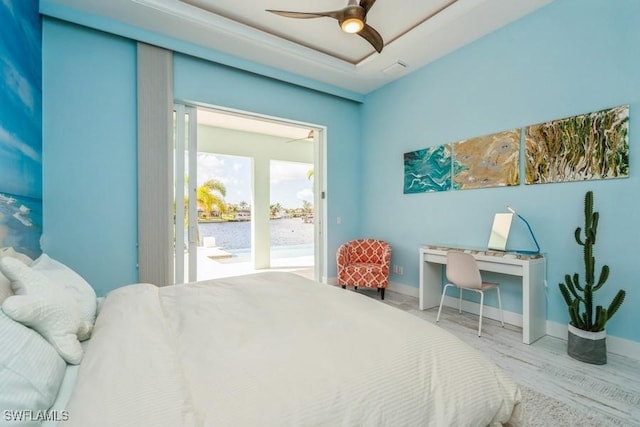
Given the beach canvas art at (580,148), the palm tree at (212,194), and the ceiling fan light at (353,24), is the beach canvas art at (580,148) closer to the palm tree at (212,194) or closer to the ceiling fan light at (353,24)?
the ceiling fan light at (353,24)

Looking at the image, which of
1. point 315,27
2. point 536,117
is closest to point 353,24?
point 315,27

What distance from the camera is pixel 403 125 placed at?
13.2 ft

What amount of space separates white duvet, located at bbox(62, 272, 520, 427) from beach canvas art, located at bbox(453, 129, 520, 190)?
2288mm

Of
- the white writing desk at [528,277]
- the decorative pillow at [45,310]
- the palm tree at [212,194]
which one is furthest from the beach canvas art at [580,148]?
the palm tree at [212,194]

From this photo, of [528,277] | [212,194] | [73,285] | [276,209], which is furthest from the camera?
[212,194]

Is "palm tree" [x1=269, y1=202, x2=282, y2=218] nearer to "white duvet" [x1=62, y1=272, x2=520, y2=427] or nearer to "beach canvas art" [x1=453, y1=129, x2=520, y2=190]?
"beach canvas art" [x1=453, y1=129, x2=520, y2=190]

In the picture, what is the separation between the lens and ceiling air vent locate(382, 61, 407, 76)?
143 inches

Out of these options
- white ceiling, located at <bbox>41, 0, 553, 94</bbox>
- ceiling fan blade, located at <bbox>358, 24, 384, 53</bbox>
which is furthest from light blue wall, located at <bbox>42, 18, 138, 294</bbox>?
ceiling fan blade, located at <bbox>358, 24, 384, 53</bbox>

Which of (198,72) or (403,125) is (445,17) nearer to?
(403,125)

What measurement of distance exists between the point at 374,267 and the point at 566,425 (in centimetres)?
237

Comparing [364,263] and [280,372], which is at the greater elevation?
[280,372]

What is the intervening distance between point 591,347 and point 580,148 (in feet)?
5.25

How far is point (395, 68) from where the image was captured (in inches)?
147

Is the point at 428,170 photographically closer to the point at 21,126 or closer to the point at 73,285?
the point at 73,285
